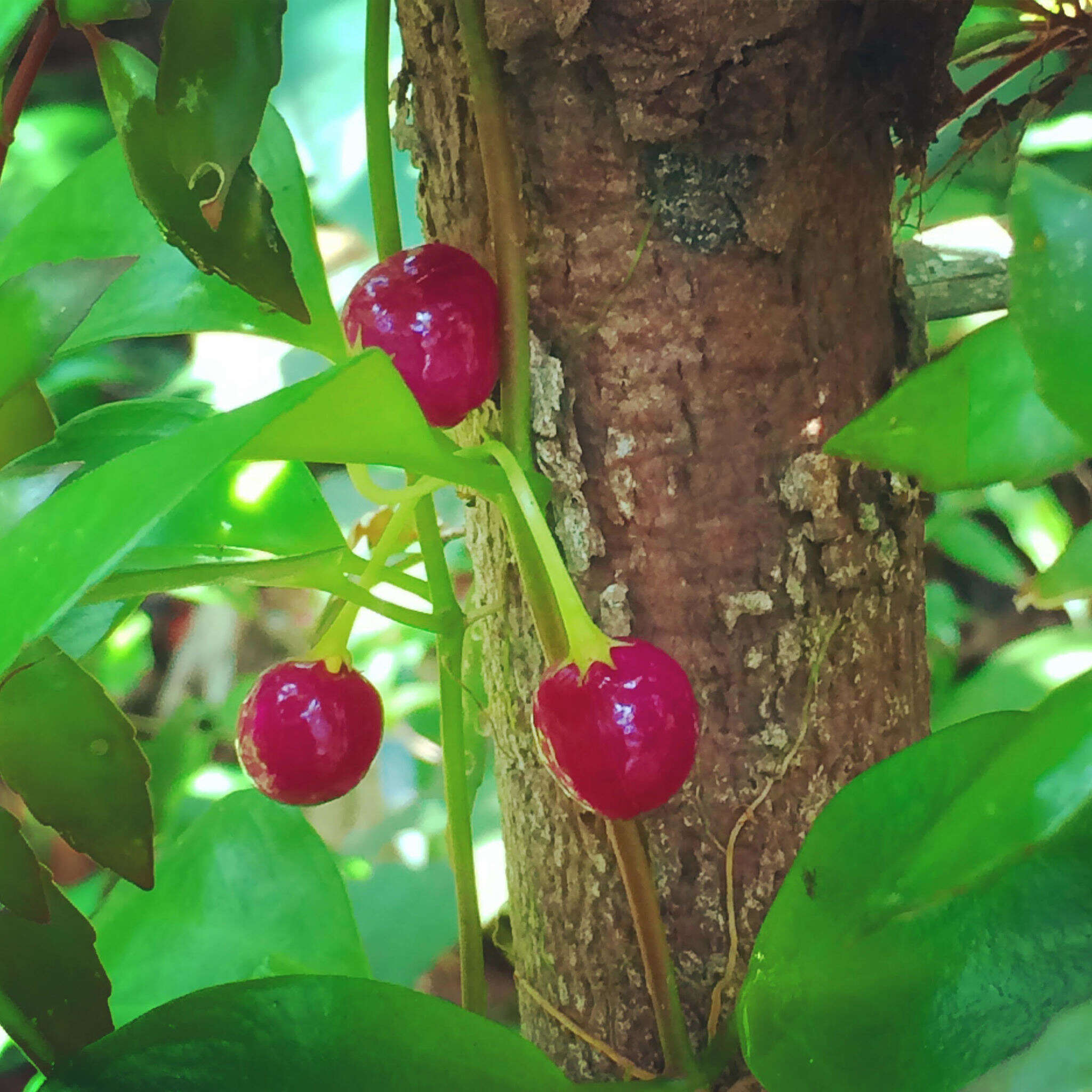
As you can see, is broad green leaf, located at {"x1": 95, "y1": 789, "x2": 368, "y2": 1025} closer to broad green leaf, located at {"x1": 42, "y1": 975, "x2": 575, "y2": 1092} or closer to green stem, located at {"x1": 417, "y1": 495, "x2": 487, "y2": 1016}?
green stem, located at {"x1": 417, "y1": 495, "x2": 487, "y2": 1016}

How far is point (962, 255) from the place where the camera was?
1.85 feet

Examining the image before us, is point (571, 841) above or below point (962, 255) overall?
below

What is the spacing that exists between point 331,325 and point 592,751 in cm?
22

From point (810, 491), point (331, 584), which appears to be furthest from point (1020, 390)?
point (331, 584)

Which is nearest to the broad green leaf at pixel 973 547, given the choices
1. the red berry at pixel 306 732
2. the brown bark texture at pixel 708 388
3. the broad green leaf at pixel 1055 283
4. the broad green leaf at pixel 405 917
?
the broad green leaf at pixel 405 917

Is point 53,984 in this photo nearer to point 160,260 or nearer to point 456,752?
point 456,752

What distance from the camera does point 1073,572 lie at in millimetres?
286

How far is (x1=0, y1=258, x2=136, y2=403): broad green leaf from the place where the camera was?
299mm

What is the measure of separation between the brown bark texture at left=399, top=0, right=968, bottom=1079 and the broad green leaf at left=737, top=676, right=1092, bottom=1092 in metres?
0.15

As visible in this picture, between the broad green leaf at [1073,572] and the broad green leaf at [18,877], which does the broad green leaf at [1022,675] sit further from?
the broad green leaf at [18,877]

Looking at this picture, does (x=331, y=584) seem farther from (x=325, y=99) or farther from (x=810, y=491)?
(x=325, y=99)

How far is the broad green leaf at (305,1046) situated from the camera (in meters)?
0.30

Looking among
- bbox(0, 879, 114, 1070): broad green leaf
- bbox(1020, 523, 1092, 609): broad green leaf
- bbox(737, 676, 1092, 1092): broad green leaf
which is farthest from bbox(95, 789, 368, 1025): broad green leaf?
bbox(1020, 523, 1092, 609): broad green leaf

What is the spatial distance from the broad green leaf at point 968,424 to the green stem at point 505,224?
5.2 inches
